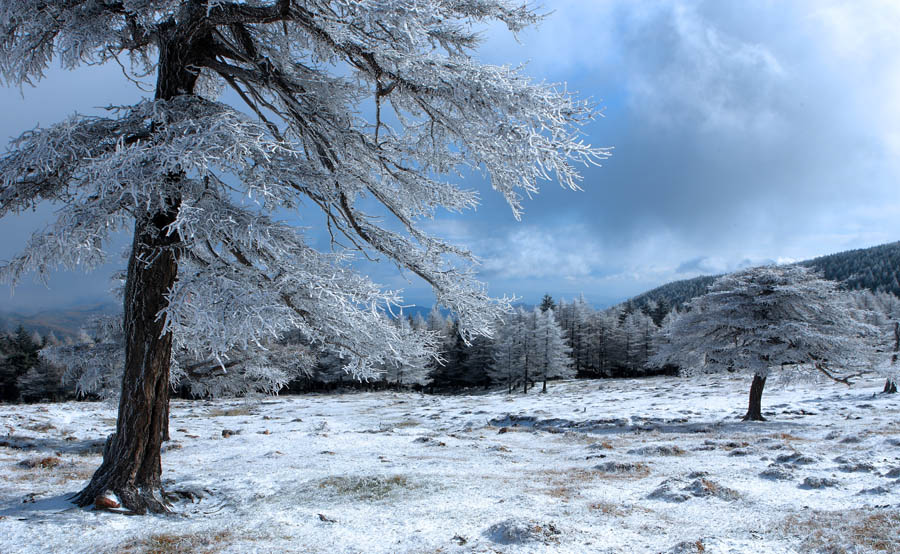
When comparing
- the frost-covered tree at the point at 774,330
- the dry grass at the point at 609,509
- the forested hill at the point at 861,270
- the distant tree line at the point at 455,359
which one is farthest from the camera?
the forested hill at the point at 861,270

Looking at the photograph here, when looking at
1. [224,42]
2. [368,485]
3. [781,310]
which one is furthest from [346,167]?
[781,310]

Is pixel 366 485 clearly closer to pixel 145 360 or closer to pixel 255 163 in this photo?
pixel 145 360

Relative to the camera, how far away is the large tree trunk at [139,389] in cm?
566

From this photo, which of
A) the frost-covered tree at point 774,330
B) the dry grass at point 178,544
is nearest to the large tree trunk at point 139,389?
the dry grass at point 178,544

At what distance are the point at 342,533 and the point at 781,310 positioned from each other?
2003 cm

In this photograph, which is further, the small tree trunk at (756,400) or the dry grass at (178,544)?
the small tree trunk at (756,400)

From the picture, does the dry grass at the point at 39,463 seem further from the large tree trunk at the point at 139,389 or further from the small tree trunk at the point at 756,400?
the small tree trunk at the point at 756,400

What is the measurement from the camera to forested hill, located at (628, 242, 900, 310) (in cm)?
13275

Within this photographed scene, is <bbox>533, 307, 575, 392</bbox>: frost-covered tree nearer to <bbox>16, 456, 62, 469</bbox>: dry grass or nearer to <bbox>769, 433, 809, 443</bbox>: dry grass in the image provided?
<bbox>769, 433, 809, 443</bbox>: dry grass

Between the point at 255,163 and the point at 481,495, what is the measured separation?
5.60 m

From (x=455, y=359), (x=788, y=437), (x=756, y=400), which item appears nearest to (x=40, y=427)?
(x=788, y=437)

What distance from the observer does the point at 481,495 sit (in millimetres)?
6930

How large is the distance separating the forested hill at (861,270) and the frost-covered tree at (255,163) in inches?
4724

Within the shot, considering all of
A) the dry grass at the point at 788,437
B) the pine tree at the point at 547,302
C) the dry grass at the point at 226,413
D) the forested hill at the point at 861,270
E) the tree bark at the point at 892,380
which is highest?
the forested hill at the point at 861,270
